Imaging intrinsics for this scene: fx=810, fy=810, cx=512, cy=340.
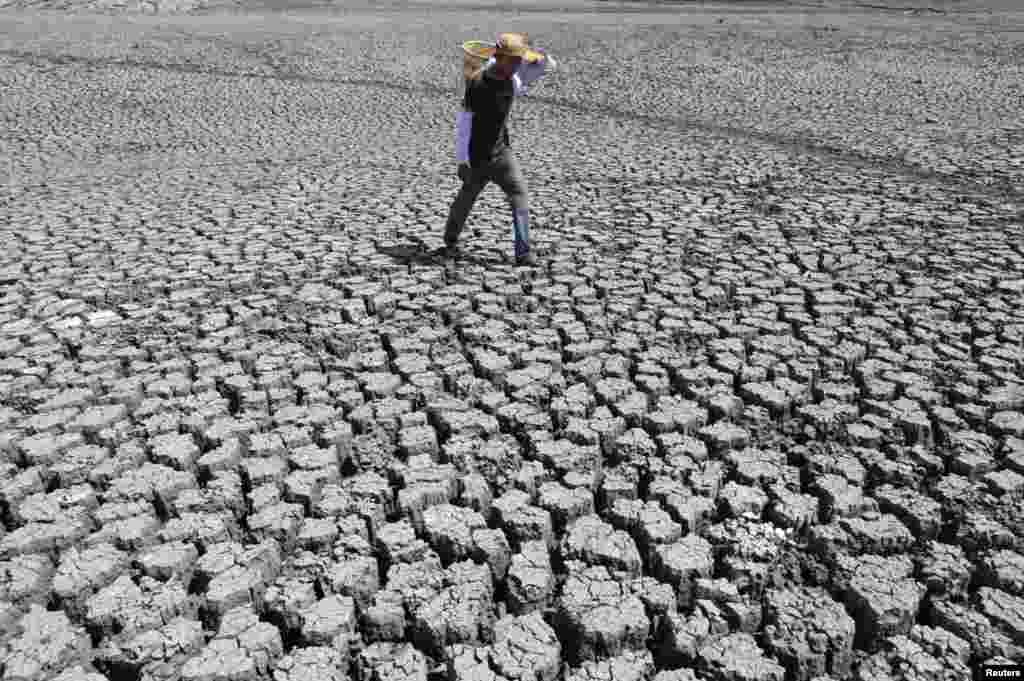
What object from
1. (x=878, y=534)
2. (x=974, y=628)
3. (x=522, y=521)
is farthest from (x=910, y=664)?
(x=522, y=521)

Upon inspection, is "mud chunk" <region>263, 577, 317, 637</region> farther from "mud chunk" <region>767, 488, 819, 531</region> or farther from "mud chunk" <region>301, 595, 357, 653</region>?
"mud chunk" <region>767, 488, 819, 531</region>

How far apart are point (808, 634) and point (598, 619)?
1.92ft

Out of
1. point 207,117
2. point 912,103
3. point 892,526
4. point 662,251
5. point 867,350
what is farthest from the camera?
point 912,103

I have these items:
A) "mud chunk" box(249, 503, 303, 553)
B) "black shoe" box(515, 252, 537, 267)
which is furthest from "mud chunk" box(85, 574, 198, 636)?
"black shoe" box(515, 252, 537, 267)

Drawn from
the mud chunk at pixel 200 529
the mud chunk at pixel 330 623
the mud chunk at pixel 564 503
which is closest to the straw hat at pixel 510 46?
the mud chunk at pixel 564 503

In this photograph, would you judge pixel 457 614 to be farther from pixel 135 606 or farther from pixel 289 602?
pixel 135 606

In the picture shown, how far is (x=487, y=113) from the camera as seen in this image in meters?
4.64

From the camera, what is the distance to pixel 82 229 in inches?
227

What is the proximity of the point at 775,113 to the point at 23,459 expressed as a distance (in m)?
9.30

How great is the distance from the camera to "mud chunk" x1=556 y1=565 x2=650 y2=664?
2266mm

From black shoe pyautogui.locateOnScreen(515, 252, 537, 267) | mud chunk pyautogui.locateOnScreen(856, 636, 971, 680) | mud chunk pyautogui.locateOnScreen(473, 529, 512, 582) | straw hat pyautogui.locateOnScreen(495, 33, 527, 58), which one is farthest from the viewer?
black shoe pyautogui.locateOnScreen(515, 252, 537, 267)

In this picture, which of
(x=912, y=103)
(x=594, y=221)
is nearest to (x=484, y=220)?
(x=594, y=221)

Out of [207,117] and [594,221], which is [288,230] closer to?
[594,221]

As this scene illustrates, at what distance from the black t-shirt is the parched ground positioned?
710 mm
